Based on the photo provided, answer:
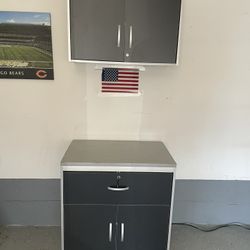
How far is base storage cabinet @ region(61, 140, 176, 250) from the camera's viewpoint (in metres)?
1.78

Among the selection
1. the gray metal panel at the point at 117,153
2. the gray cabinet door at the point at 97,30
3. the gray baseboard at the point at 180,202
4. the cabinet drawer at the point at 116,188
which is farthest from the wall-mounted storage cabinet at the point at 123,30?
the gray baseboard at the point at 180,202

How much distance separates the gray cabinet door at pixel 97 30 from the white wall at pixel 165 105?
285mm

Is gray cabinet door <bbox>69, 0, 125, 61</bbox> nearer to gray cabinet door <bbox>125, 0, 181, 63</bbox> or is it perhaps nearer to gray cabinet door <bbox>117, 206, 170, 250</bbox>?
gray cabinet door <bbox>125, 0, 181, 63</bbox>

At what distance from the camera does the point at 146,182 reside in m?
1.81

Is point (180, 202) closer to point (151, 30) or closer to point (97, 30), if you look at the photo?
point (151, 30)

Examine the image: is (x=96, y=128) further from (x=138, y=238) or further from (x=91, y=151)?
(x=138, y=238)

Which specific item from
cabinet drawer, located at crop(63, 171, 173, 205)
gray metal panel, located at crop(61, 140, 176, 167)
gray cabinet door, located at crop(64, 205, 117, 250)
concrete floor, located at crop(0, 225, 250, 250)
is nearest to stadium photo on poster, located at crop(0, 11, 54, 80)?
gray metal panel, located at crop(61, 140, 176, 167)

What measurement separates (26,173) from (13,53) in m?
0.98

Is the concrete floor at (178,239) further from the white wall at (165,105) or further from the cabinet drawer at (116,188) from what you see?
the cabinet drawer at (116,188)

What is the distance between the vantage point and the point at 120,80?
2.15 metres

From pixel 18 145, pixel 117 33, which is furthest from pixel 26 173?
pixel 117 33

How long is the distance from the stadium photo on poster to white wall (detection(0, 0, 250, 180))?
60 millimetres

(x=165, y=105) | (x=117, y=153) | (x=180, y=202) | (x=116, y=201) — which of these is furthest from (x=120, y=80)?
(x=180, y=202)

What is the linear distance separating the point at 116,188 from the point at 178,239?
0.92m
